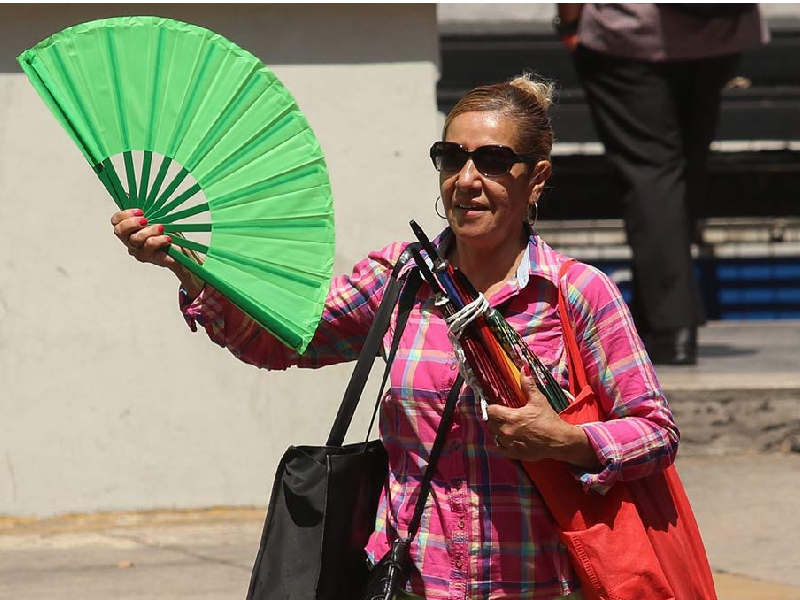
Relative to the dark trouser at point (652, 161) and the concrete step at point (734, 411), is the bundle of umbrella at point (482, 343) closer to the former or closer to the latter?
the concrete step at point (734, 411)

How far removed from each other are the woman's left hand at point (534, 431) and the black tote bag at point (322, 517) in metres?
0.29

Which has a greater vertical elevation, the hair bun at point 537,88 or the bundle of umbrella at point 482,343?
the hair bun at point 537,88

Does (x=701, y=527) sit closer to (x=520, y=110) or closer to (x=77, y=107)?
(x=520, y=110)

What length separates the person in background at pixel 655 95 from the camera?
6.44 metres

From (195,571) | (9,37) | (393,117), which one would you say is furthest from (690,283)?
(9,37)

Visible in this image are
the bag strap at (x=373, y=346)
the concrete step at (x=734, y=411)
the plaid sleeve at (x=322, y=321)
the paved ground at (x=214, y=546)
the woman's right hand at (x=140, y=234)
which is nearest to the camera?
the woman's right hand at (x=140, y=234)

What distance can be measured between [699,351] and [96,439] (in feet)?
11.4

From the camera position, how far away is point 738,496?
228 inches

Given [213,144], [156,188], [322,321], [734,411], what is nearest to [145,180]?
[156,188]

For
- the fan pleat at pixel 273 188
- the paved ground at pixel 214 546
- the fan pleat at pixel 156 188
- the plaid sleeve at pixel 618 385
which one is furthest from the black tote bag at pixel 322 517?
the paved ground at pixel 214 546

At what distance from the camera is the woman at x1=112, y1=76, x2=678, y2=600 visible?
2824mm

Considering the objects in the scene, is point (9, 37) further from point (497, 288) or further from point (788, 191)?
point (788, 191)

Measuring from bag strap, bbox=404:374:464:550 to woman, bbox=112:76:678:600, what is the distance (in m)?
0.02

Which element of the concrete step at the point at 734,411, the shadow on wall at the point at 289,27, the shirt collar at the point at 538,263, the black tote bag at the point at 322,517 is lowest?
the concrete step at the point at 734,411
